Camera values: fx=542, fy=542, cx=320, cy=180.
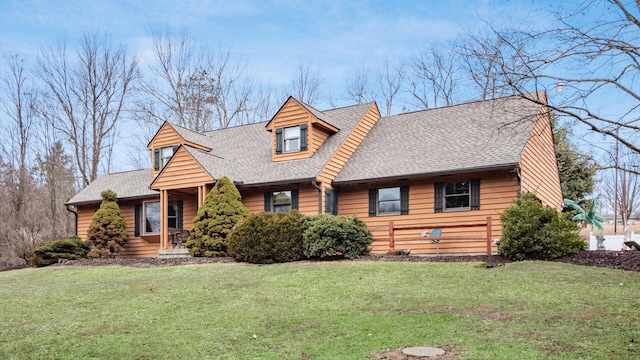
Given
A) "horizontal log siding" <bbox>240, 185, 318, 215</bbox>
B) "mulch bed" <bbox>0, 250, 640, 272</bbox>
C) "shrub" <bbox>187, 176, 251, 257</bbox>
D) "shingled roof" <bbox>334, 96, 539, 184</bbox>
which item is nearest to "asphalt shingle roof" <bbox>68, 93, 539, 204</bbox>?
"shingled roof" <bbox>334, 96, 539, 184</bbox>

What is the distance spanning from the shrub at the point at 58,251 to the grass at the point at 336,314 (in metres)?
7.97

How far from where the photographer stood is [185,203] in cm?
2180

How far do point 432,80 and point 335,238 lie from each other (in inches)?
759

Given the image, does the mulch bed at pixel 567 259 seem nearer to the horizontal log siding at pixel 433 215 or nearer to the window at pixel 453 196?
the horizontal log siding at pixel 433 215

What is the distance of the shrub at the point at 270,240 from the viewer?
15.9 metres

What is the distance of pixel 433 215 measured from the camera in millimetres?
17281

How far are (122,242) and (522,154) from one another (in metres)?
15.8

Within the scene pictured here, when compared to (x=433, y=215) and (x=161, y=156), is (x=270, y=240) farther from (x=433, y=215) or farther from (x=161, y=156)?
(x=161, y=156)

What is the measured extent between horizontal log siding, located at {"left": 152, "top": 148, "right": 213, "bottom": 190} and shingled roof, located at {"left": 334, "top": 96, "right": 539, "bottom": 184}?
5.06 metres

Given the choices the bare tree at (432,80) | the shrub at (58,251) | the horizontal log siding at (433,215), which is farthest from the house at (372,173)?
the bare tree at (432,80)

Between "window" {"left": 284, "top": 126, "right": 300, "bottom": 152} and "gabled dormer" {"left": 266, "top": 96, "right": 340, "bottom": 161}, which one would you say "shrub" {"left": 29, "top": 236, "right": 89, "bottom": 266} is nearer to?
"gabled dormer" {"left": 266, "top": 96, "right": 340, "bottom": 161}

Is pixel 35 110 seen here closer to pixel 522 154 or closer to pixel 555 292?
pixel 522 154

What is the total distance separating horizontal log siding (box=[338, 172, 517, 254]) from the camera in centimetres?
1639

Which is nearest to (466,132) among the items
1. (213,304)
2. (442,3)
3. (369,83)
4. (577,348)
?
(442,3)
